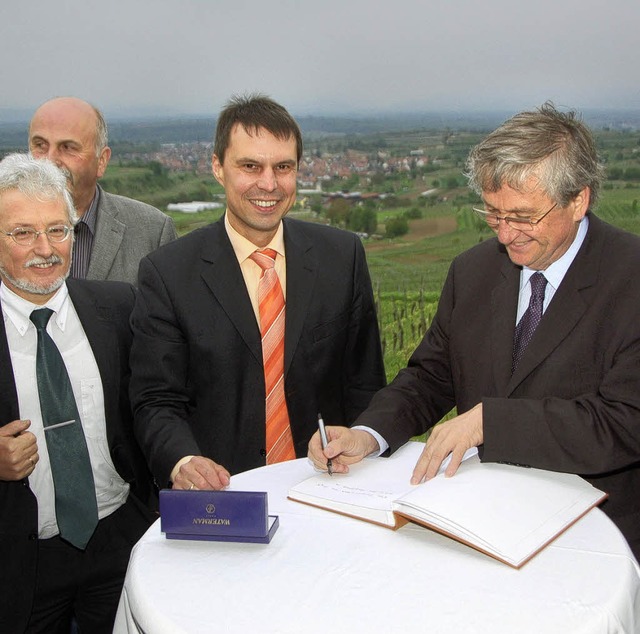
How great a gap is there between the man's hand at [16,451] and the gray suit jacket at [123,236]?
117cm

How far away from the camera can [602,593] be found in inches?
59.2

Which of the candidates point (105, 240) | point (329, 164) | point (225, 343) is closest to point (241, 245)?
point (225, 343)

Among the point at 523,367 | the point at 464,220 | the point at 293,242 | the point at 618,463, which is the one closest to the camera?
the point at 618,463

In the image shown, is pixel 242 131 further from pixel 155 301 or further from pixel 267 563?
pixel 267 563

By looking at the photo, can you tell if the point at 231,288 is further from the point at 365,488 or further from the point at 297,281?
the point at 365,488

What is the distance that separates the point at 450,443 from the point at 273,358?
0.78 m

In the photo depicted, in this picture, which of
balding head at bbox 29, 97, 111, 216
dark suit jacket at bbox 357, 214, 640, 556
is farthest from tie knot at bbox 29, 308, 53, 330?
balding head at bbox 29, 97, 111, 216

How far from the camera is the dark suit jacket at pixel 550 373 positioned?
1.96 meters

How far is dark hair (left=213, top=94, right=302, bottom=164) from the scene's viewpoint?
253 centimetres

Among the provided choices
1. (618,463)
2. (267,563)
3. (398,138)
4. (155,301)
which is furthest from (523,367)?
(398,138)

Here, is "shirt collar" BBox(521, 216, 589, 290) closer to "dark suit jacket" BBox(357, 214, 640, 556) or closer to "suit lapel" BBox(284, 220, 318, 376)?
"dark suit jacket" BBox(357, 214, 640, 556)

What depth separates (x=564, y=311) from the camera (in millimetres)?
2107

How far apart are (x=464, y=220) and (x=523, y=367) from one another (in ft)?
6.96

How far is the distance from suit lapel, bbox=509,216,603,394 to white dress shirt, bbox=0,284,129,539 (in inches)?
48.0
